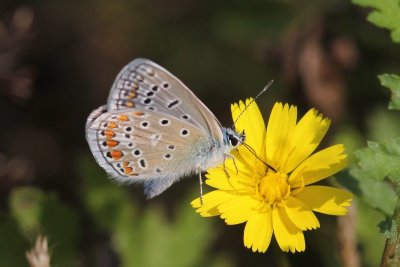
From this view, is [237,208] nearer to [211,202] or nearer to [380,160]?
[211,202]

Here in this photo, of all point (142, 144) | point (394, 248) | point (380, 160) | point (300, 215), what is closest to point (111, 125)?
point (142, 144)

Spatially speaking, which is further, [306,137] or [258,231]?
[306,137]

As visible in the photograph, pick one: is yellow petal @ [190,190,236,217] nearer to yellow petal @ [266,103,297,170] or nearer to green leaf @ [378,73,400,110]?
yellow petal @ [266,103,297,170]

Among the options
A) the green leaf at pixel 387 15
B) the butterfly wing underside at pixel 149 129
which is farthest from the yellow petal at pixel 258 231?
the green leaf at pixel 387 15

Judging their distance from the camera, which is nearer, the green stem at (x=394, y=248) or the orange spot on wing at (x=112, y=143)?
the green stem at (x=394, y=248)

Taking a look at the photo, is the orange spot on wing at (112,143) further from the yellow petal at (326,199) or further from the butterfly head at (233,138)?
the yellow petal at (326,199)

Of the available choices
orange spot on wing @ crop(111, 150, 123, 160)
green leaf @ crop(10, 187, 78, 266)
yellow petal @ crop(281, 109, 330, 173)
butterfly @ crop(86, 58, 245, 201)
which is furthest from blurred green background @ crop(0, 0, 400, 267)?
orange spot on wing @ crop(111, 150, 123, 160)

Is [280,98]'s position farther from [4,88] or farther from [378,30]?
[4,88]
